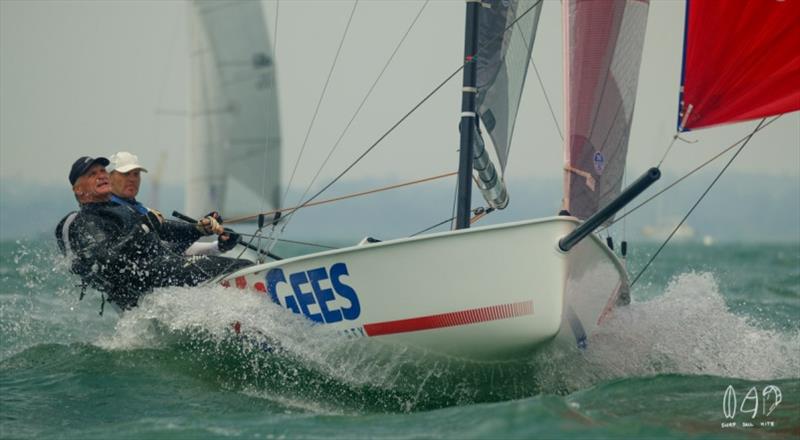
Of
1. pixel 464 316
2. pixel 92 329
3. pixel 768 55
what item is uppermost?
pixel 768 55

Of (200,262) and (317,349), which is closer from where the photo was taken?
(317,349)

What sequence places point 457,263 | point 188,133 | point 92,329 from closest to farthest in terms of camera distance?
point 457,263
point 92,329
point 188,133

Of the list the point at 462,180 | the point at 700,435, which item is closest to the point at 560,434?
the point at 700,435

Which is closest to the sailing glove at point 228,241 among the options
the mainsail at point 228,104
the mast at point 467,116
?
the mast at point 467,116

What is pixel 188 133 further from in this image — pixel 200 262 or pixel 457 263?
pixel 457 263

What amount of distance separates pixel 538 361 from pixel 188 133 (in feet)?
33.6

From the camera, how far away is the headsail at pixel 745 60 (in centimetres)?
524

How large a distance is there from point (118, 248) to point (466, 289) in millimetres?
2040

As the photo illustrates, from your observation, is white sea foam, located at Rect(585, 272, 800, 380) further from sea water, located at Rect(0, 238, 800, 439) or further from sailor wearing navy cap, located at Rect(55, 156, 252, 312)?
sailor wearing navy cap, located at Rect(55, 156, 252, 312)

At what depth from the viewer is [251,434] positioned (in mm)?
4035

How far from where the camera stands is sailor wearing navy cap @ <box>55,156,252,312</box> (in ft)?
18.3

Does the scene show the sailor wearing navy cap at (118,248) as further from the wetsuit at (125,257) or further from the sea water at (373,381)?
the sea water at (373,381)

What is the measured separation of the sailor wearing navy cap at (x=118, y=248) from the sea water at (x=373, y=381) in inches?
5.2

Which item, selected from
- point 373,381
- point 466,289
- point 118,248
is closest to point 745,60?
point 466,289
